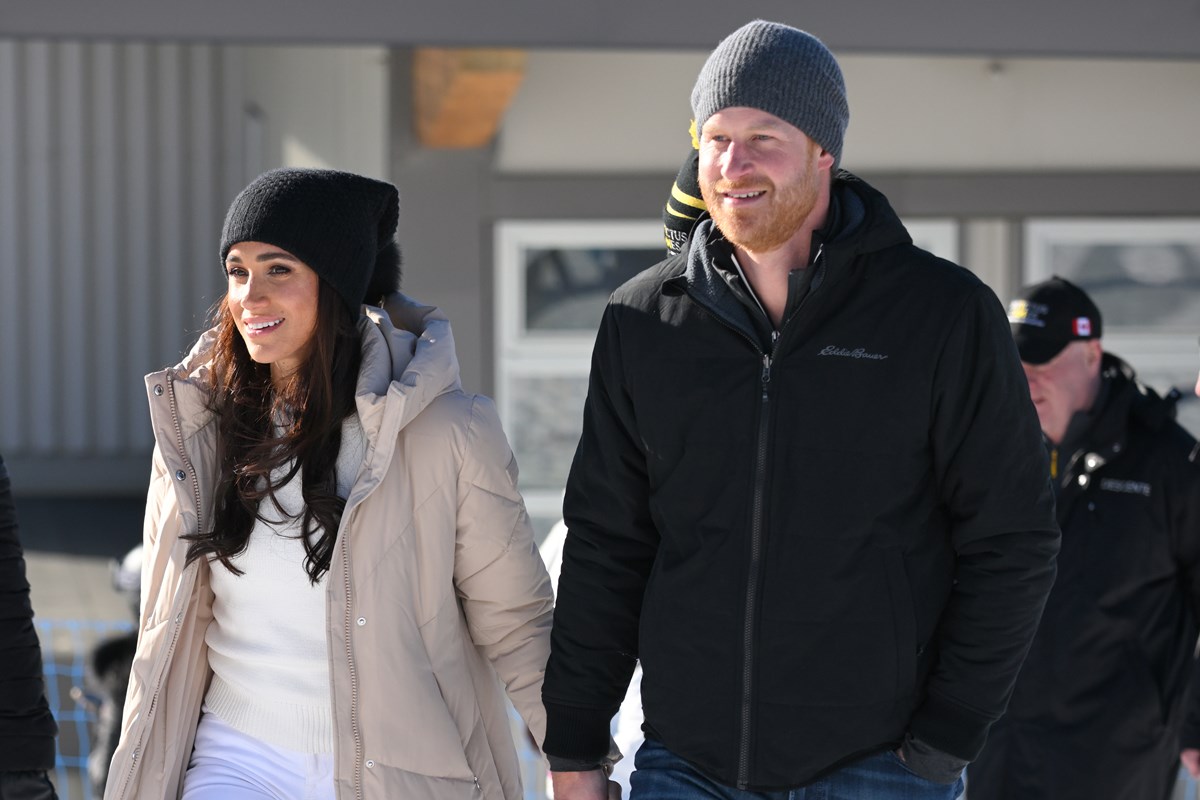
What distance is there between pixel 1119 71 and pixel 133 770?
5680 mm

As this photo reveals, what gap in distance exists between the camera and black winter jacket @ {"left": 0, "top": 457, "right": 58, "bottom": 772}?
9.45ft

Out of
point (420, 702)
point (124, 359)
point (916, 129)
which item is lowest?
point (124, 359)

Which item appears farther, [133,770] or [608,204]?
[608,204]

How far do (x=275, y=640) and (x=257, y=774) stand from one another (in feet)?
0.81

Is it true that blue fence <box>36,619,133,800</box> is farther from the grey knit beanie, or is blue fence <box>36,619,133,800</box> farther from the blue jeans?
the grey knit beanie

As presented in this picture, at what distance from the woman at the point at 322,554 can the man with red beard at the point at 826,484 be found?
54cm

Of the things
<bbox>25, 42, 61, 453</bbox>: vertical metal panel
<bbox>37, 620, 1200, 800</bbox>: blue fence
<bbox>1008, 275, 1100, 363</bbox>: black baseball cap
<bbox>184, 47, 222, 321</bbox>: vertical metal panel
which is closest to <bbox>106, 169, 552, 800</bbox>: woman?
<bbox>1008, 275, 1100, 363</bbox>: black baseball cap

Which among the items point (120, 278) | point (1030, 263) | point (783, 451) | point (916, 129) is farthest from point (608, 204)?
point (120, 278)

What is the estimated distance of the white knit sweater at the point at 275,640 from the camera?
2.81 meters

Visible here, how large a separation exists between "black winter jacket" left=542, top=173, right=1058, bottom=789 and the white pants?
2.36 feet

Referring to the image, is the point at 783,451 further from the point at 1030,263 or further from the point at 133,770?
the point at 1030,263

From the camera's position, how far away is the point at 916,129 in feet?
22.8

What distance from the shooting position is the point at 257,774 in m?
2.81

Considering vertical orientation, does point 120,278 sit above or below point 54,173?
below
